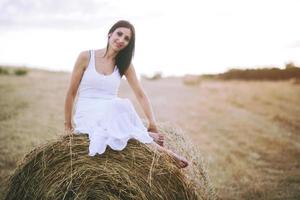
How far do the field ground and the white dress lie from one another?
0.44 metres

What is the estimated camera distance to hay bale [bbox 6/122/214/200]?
4.25 meters

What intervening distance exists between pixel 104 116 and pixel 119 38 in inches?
43.9

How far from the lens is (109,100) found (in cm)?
480

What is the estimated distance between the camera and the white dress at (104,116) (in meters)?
4.30

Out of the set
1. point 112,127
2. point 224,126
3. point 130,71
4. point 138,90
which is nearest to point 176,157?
point 112,127

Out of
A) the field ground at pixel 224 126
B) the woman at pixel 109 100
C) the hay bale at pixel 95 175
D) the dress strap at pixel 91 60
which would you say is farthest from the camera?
the field ground at pixel 224 126

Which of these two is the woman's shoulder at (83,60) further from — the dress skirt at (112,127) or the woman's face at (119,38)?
the dress skirt at (112,127)

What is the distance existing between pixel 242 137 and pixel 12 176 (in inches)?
279

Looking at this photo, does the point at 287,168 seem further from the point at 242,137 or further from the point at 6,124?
the point at 6,124

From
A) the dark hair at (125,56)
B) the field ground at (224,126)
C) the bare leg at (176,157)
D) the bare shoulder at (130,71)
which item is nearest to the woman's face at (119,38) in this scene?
the dark hair at (125,56)

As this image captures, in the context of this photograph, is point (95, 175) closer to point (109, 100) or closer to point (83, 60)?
point (109, 100)

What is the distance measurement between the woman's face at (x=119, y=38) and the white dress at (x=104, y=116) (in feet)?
0.98

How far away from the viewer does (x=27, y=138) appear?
889 centimetres

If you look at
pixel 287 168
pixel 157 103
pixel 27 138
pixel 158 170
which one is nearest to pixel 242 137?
pixel 287 168
